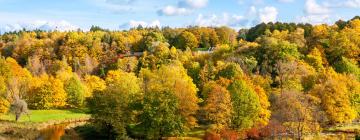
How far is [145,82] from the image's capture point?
92.6 m

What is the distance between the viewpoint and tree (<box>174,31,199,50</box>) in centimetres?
16800

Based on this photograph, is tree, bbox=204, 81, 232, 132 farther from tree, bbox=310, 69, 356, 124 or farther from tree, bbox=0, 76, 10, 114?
tree, bbox=0, 76, 10, 114

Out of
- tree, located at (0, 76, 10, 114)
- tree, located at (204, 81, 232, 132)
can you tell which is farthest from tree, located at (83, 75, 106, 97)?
tree, located at (204, 81, 232, 132)

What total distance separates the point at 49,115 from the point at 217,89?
40138mm

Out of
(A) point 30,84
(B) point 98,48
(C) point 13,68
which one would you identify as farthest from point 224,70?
(B) point 98,48

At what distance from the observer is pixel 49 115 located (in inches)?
3765

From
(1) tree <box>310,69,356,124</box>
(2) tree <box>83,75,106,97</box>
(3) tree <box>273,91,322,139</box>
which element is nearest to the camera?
(3) tree <box>273,91,322,139</box>

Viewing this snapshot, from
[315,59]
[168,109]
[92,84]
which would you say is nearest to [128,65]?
[92,84]

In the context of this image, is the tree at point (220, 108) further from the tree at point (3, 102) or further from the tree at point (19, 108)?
the tree at point (3, 102)

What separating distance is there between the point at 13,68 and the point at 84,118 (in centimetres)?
3471

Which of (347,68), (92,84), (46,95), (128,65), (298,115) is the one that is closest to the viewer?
(298,115)

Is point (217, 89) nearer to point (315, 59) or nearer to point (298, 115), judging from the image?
point (298, 115)

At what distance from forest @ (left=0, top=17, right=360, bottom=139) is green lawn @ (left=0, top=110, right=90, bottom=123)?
191cm

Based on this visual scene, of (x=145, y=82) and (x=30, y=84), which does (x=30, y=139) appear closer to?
(x=145, y=82)
